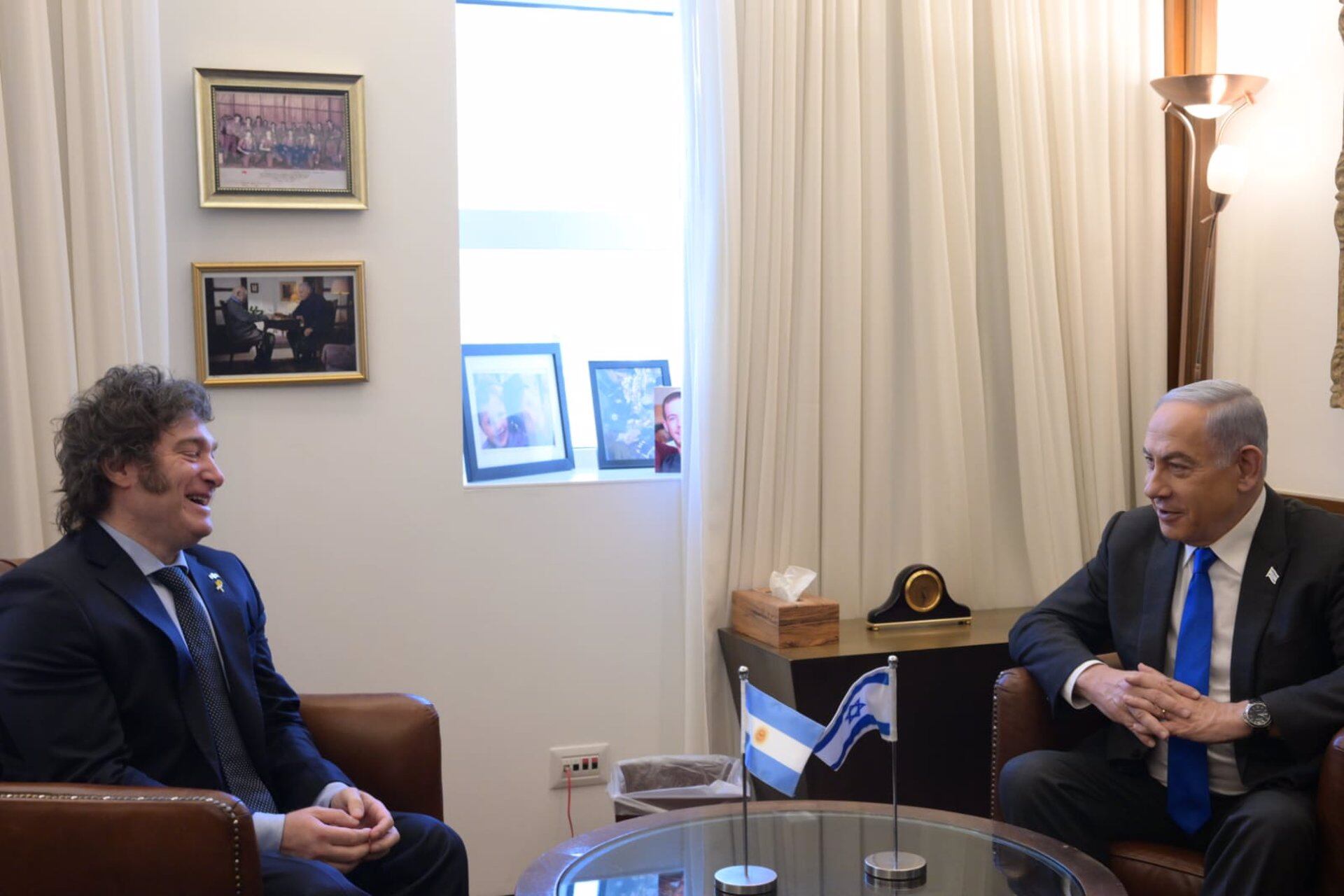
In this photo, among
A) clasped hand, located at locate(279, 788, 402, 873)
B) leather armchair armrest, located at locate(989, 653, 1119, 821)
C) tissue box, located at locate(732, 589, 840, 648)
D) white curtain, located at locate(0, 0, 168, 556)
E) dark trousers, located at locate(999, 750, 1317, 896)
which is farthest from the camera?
tissue box, located at locate(732, 589, 840, 648)

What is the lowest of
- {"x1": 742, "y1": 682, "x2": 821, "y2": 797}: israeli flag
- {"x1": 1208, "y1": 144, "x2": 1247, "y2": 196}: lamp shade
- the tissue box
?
the tissue box

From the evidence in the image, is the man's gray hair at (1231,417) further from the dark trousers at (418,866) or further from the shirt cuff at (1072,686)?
the dark trousers at (418,866)

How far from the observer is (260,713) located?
7.86 feet

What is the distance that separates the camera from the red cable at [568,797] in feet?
11.5

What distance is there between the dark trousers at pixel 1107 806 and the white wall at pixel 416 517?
122cm

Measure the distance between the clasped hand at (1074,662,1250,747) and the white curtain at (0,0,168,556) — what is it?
7.40ft

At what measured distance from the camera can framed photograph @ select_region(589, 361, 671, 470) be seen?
376cm

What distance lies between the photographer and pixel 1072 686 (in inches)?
104

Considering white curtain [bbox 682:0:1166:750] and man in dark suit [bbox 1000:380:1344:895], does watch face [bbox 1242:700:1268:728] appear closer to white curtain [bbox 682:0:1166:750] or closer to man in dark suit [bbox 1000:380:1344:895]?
man in dark suit [bbox 1000:380:1344:895]

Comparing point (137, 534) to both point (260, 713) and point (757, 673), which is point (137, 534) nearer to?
point (260, 713)

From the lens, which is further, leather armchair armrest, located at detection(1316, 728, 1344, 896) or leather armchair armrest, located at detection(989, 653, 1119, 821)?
leather armchair armrest, located at detection(989, 653, 1119, 821)

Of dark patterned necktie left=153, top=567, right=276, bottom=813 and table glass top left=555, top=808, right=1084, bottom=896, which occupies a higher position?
→ dark patterned necktie left=153, top=567, right=276, bottom=813

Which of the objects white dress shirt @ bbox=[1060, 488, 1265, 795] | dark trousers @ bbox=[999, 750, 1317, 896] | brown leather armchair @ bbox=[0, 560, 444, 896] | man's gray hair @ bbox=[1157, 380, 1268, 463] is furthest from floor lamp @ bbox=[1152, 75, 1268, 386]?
brown leather armchair @ bbox=[0, 560, 444, 896]

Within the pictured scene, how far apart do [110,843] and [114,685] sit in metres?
0.34
